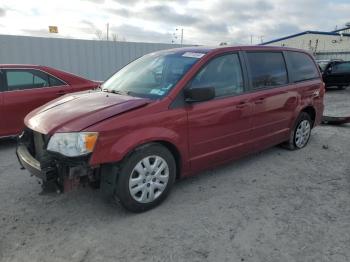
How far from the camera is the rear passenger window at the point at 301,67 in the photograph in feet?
18.2

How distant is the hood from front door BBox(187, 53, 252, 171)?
705mm

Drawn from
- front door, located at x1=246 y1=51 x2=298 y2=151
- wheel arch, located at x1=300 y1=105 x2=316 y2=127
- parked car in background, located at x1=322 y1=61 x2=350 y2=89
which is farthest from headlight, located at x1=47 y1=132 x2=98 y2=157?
parked car in background, located at x1=322 y1=61 x2=350 y2=89

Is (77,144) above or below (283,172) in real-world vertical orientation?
above

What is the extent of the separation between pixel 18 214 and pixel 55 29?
1063cm

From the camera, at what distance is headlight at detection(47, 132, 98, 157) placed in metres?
3.17

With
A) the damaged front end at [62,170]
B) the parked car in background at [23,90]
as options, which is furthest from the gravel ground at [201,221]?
the parked car in background at [23,90]

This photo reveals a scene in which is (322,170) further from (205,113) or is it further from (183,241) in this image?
(183,241)

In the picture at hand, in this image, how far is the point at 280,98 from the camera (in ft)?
16.8

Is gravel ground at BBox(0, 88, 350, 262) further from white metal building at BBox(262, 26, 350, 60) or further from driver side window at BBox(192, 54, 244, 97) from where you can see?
white metal building at BBox(262, 26, 350, 60)

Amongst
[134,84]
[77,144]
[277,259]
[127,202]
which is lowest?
[277,259]

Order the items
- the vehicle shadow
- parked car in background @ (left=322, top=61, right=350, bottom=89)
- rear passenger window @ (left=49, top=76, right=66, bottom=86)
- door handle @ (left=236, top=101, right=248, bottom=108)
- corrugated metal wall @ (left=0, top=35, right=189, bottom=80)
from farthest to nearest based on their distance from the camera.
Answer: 1. parked car in background @ (left=322, top=61, right=350, bottom=89)
2. corrugated metal wall @ (left=0, top=35, right=189, bottom=80)
3. rear passenger window @ (left=49, top=76, right=66, bottom=86)
4. the vehicle shadow
5. door handle @ (left=236, top=101, right=248, bottom=108)

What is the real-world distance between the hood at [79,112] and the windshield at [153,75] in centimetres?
21

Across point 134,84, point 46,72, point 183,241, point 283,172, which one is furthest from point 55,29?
point 183,241

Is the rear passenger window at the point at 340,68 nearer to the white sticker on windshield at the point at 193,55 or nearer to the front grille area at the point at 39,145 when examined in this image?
the white sticker on windshield at the point at 193,55
